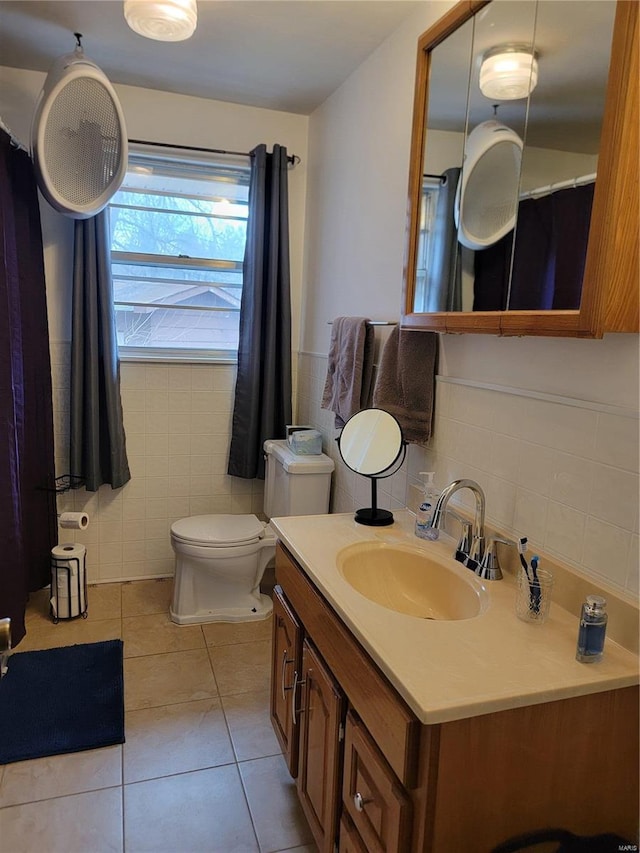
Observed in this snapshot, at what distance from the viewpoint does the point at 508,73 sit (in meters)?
1.46

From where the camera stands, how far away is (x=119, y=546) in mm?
3197

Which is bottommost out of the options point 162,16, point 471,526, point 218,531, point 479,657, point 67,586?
point 67,586

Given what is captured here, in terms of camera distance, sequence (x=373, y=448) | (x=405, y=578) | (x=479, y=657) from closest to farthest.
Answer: (x=479, y=657) < (x=405, y=578) < (x=373, y=448)

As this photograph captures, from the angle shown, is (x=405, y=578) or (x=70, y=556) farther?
(x=70, y=556)

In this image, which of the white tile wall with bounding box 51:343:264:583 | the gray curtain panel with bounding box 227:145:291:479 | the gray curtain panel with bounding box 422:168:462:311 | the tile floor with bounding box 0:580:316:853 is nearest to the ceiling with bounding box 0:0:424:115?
the gray curtain panel with bounding box 227:145:291:479

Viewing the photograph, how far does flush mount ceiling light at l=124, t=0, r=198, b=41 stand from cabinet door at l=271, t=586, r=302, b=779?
1885 mm

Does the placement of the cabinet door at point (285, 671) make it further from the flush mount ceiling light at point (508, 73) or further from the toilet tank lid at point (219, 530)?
the flush mount ceiling light at point (508, 73)

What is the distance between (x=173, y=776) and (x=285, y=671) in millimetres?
538

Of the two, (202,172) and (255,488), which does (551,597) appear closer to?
(255,488)

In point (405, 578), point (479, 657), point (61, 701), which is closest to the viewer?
point (479, 657)

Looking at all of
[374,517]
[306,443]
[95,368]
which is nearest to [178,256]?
[95,368]

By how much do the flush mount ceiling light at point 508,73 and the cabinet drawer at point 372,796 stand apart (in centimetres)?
150

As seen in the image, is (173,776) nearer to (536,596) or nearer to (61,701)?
(61,701)

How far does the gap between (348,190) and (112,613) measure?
7.45 ft
